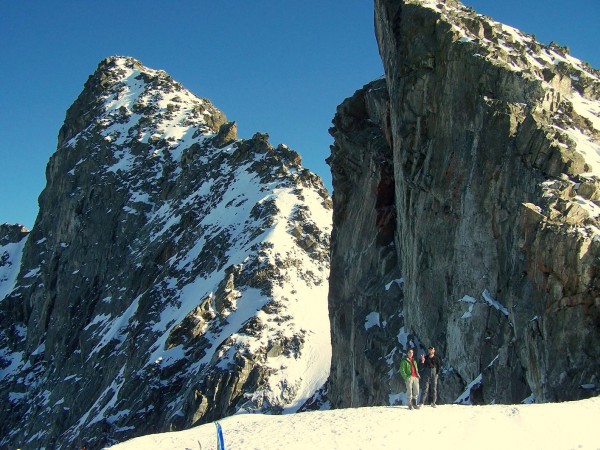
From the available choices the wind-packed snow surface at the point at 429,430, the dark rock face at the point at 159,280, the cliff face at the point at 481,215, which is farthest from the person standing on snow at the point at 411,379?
the dark rock face at the point at 159,280

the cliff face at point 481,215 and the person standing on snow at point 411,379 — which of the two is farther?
the cliff face at point 481,215

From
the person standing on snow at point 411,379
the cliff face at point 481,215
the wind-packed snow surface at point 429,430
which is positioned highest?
the cliff face at point 481,215

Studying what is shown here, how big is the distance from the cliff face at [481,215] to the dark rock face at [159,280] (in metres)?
18.3

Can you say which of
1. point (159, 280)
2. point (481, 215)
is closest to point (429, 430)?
point (481, 215)

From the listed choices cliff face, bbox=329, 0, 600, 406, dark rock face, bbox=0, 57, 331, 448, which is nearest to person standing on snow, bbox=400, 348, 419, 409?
cliff face, bbox=329, 0, 600, 406

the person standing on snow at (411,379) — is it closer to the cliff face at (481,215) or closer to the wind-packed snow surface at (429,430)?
the wind-packed snow surface at (429,430)

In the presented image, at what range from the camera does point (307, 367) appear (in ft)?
185

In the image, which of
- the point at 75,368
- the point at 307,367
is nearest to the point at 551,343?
the point at 307,367

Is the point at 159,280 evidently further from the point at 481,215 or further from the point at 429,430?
the point at 429,430

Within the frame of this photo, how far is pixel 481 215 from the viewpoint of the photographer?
27078 millimetres

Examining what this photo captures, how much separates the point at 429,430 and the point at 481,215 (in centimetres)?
1300

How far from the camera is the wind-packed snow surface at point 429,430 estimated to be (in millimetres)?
15109

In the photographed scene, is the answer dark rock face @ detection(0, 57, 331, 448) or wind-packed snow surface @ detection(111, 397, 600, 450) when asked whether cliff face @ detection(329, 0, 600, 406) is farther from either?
dark rock face @ detection(0, 57, 331, 448)

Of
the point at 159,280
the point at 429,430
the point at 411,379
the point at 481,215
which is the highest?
the point at 159,280
